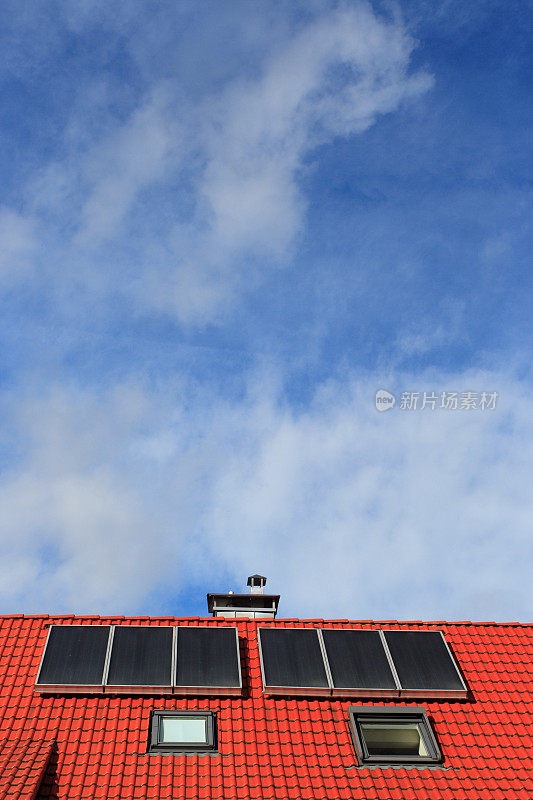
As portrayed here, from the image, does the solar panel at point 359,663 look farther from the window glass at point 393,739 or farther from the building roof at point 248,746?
the window glass at point 393,739

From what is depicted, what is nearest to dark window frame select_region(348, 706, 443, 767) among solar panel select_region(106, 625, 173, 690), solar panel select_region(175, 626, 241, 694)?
solar panel select_region(175, 626, 241, 694)

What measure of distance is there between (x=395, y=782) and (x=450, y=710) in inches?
92.8

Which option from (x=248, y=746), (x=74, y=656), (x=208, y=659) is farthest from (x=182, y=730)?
(x=74, y=656)

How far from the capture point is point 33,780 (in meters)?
Result: 9.98

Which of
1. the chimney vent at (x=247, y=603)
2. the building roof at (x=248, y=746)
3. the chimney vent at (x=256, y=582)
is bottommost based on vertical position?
the building roof at (x=248, y=746)

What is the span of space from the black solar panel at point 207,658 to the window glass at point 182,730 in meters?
0.65

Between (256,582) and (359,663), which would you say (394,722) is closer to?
(359,663)

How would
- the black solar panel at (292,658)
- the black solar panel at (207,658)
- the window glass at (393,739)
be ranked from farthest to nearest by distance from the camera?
the black solar panel at (292,658) < the black solar panel at (207,658) < the window glass at (393,739)

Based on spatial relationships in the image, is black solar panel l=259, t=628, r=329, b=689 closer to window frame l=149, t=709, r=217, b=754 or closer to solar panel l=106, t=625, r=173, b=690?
window frame l=149, t=709, r=217, b=754

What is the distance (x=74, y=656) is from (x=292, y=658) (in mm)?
4457

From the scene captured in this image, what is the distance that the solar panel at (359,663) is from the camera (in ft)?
42.2

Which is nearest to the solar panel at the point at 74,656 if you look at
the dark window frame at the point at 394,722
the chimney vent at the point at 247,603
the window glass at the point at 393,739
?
the dark window frame at the point at 394,722

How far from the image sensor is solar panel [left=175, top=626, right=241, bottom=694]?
12.5m

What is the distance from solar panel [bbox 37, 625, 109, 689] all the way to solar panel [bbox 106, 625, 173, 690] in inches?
10.4
